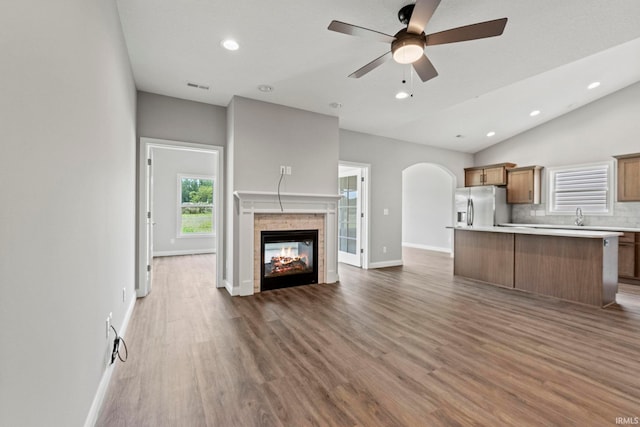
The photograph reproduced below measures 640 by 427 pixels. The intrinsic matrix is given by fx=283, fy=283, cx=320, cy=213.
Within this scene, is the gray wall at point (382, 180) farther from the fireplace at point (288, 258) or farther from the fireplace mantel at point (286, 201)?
the fireplace at point (288, 258)

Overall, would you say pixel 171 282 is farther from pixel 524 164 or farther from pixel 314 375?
pixel 524 164

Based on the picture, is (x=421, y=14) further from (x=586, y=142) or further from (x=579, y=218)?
(x=579, y=218)

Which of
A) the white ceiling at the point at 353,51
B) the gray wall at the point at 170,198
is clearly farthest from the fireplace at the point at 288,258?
the gray wall at the point at 170,198

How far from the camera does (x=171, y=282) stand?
4.70 meters

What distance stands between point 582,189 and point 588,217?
1.97ft

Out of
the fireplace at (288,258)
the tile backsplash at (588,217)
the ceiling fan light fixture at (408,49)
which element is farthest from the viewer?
the tile backsplash at (588,217)

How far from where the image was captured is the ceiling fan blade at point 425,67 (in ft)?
8.11

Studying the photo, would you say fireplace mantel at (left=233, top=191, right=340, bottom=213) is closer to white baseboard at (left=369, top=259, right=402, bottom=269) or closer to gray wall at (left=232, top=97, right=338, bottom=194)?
gray wall at (left=232, top=97, right=338, bottom=194)

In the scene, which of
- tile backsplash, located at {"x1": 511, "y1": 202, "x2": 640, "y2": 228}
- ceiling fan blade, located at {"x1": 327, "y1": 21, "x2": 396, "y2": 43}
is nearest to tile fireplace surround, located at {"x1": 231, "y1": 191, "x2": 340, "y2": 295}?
ceiling fan blade, located at {"x1": 327, "y1": 21, "x2": 396, "y2": 43}

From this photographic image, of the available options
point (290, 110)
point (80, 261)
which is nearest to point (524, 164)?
point (290, 110)

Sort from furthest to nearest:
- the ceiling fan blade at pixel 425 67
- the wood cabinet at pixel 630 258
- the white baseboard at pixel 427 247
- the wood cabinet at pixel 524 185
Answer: the white baseboard at pixel 427 247 → the wood cabinet at pixel 524 185 → the wood cabinet at pixel 630 258 → the ceiling fan blade at pixel 425 67

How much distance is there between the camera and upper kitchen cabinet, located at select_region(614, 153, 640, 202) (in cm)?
510

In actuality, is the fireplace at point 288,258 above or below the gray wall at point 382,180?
below

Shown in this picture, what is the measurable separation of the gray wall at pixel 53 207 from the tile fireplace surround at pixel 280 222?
2070mm
